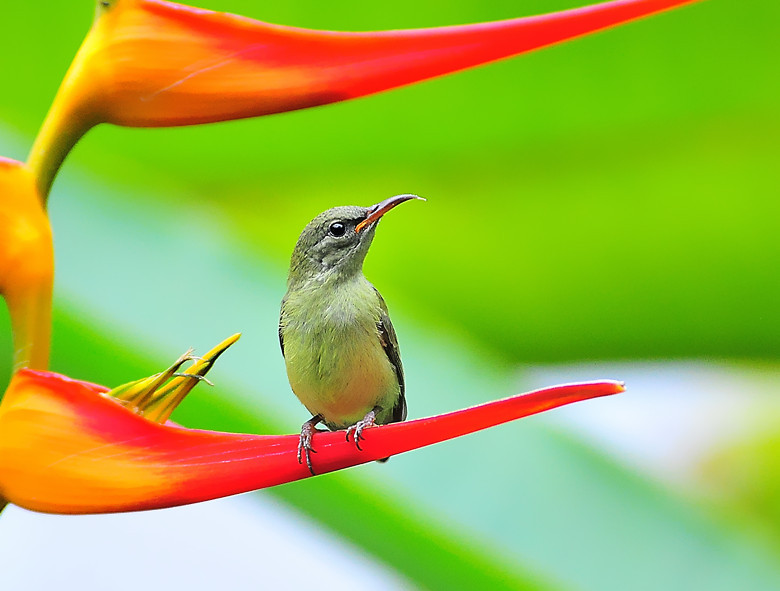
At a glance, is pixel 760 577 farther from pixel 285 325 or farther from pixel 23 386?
pixel 23 386

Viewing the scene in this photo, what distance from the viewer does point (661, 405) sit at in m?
0.56

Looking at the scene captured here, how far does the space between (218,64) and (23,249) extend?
0.25 feet

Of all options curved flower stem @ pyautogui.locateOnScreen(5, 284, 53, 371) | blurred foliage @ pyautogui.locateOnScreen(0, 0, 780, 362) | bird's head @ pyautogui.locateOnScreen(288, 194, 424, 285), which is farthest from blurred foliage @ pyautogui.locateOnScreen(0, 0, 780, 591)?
curved flower stem @ pyautogui.locateOnScreen(5, 284, 53, 371)

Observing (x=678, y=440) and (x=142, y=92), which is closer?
(x=142, y=92)

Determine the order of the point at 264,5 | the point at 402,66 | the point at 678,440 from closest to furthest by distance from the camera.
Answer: the point at 402,66
the point at 264,5
the point at 678,440

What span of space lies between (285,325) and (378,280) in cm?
19

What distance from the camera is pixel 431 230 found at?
59 centimetres

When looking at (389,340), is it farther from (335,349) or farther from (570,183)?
(570,183)

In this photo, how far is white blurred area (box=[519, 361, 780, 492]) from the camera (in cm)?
53

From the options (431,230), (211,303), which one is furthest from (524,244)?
(211,303)

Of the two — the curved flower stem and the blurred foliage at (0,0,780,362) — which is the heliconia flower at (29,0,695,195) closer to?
the curved flower stem

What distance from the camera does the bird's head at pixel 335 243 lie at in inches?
14.4

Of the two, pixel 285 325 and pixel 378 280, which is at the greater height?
pixel 378 280

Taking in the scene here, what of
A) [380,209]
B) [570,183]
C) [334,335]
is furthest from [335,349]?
[570,183]
